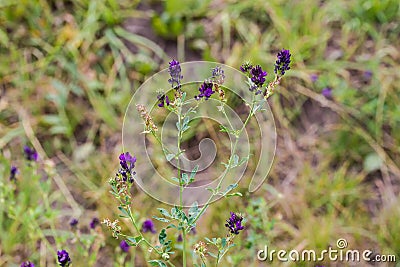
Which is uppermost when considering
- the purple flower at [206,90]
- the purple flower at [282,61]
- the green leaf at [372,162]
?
the green leaf at [372,162]

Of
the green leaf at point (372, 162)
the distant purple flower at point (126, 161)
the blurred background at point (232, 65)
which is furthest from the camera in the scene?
the green leaf at point (372, 162)

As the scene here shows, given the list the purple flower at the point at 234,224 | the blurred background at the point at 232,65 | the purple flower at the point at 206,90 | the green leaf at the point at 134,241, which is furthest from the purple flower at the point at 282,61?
the blurred background at the point at 232,65

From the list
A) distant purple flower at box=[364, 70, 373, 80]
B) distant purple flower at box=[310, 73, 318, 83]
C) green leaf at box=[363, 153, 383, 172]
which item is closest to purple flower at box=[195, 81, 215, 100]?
green leaf at box=[363, 153, 383, 172]

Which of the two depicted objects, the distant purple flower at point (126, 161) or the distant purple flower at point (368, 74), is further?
the distant purple flower at point (368, 74)

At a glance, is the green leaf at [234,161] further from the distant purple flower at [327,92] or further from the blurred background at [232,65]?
the distant purple flower at [327,92]

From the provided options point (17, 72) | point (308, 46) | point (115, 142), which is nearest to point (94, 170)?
point (115, 142)

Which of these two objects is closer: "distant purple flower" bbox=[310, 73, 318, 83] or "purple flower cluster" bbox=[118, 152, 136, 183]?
"purple flower cluster" bbox=[118, 152, 136, 183]

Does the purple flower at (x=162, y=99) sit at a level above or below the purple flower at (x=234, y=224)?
above

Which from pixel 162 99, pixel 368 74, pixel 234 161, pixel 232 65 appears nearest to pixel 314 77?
pixel 368 74

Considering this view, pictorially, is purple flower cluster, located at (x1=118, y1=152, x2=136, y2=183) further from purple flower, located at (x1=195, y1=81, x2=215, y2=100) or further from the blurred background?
the blurred background
